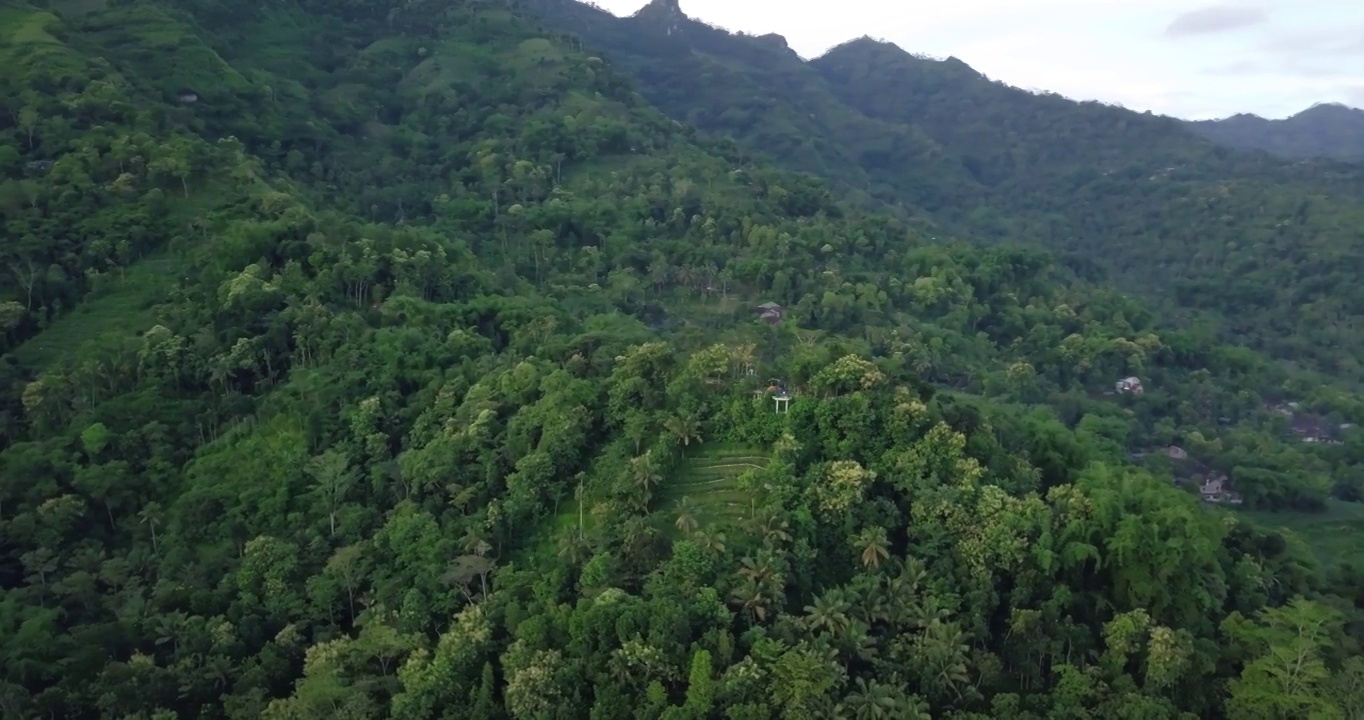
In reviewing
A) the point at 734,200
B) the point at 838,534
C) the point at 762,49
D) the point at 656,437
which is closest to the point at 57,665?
the point at 656,437

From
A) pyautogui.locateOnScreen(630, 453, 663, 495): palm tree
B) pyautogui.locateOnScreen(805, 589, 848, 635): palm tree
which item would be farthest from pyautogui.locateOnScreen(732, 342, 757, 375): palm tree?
pyautogui.locateOnScreen(805, 589, 848, 635): palm tree

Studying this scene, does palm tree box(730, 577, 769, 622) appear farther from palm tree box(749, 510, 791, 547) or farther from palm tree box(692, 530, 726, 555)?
palm tree box(749, 510, 791, 547)

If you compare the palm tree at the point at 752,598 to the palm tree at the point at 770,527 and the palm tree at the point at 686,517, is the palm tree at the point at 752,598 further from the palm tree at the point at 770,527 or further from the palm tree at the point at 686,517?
the palm tree at the point at 686,517

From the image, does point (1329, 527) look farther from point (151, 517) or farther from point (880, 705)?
point (151, 517)

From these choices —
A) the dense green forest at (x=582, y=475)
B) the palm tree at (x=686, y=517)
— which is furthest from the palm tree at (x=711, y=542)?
the palm tree at (x=686, y=517)

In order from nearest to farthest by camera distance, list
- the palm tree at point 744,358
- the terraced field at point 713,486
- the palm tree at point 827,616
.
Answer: the palm tree at point 827,616 → the terraced field at point 713,486 → the palm tree at point 744,358

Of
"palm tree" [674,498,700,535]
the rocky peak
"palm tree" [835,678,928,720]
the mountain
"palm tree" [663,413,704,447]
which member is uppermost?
the rocky peak

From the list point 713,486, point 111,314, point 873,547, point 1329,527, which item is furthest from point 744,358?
point 1329,527
